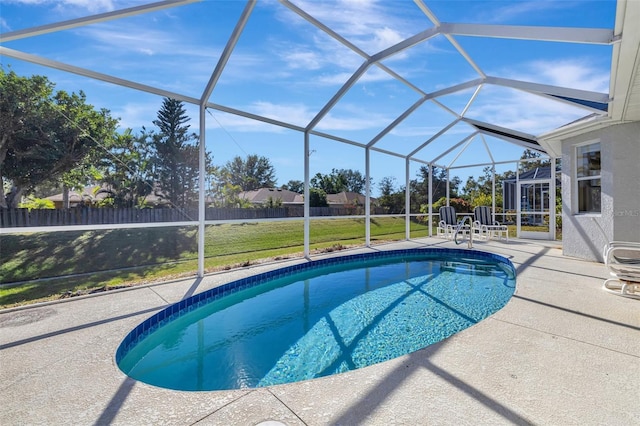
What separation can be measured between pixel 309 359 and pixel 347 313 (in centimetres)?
151

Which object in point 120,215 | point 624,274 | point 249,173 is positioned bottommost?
point 624,274

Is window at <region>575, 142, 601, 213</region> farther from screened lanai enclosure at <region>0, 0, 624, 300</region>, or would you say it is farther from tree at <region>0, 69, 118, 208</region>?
tree at <region>0, 69, 118, 208</region>

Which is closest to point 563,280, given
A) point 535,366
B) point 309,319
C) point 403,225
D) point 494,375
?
point 535,366

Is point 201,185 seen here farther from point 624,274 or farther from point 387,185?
point 387,185

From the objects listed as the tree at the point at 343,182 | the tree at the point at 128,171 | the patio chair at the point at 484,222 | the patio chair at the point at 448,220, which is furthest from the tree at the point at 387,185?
the tree at the point at 128,171

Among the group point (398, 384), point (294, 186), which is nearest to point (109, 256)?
point (294, 186)

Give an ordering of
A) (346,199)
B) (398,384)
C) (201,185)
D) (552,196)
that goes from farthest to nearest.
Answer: (346,199) → (552,196) → (201,185) → (398,384)

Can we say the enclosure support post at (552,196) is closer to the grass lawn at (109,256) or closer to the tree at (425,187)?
the tree at (425,187)

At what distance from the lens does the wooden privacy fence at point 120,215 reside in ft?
13.5

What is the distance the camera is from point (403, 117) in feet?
27.1

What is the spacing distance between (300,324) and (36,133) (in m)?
4.69

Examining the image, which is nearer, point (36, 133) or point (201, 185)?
point (36, 133)

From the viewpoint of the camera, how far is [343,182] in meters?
11.9

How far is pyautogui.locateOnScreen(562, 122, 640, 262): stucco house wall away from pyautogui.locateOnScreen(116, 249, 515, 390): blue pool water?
2.00m
